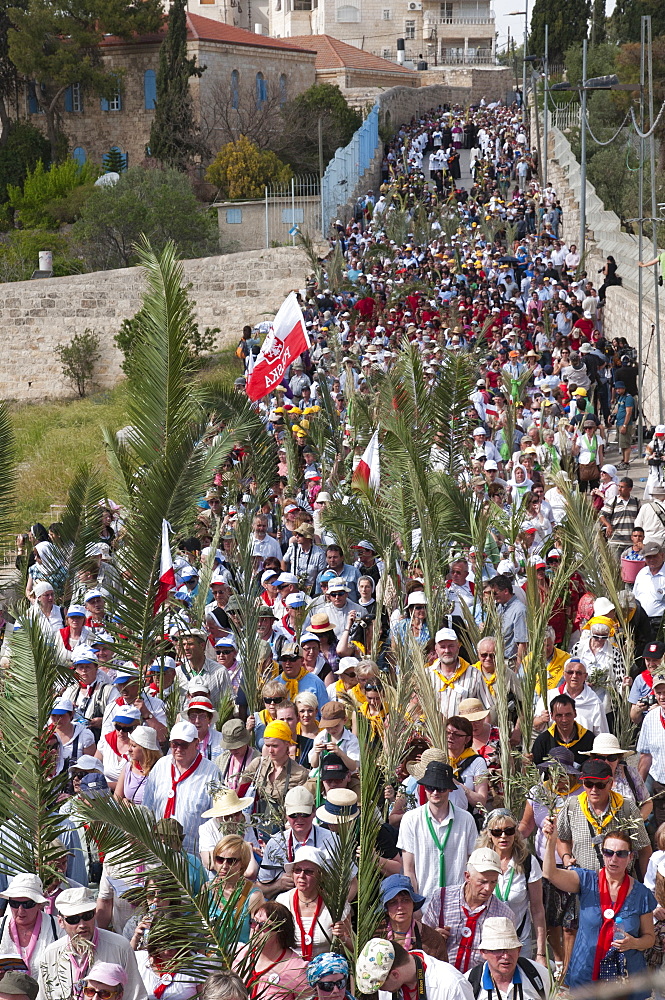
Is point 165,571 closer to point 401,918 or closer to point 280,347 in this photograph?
point 401,918

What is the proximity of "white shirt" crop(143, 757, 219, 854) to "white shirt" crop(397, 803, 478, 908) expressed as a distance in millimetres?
1140

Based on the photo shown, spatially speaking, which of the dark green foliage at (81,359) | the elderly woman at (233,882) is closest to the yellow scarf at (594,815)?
the elderly woman at (233,882)

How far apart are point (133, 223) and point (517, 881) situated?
121 feet

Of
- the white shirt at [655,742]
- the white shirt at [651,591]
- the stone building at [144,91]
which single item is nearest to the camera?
the white shirt at [655,742]

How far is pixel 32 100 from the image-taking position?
2231 inches

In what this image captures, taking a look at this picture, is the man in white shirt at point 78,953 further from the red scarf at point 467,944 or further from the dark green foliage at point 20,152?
the dark green foliage at point 20,152

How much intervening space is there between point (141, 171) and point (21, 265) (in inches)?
209

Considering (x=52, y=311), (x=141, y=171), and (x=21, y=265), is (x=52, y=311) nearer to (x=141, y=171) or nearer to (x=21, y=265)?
(x=21, y=265)

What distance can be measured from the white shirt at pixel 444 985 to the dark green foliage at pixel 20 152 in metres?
49.8

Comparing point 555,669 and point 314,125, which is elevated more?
point 314,125

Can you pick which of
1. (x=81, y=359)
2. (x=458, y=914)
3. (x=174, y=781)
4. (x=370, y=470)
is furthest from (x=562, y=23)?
(x=458, y=914)

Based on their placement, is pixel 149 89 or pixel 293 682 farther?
pixel 149 89

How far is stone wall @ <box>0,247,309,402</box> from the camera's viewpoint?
3625cm

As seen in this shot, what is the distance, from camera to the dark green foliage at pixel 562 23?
6253cm
